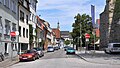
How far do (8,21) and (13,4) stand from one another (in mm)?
4856

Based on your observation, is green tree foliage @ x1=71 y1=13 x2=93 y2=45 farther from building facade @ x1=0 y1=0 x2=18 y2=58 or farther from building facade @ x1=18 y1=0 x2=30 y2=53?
building facade @ x1=0 y1=0 x2=18 y2=58

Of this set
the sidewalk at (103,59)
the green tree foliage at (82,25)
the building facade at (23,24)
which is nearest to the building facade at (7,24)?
the building facade at (23,24)

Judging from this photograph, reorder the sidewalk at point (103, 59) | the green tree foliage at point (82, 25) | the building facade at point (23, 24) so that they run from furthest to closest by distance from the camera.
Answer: the green tree foliage at point (82, 25) → the building facade at point (23, 24) → the sidewalk at point (103, 59)

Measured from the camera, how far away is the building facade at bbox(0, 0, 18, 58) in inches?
1288

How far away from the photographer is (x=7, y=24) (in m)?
36.4

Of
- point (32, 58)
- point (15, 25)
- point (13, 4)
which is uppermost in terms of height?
Answer: point (13, 4)

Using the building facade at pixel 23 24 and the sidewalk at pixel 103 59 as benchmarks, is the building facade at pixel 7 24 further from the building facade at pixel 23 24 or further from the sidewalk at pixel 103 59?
the sidewalk at pixel 103 59

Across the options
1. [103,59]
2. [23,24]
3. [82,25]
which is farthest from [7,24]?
[82,25]

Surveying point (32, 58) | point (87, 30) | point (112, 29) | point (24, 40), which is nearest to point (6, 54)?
point (32, 58)

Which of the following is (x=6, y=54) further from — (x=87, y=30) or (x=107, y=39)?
(x=87, y=30)

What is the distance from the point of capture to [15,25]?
42.0 m

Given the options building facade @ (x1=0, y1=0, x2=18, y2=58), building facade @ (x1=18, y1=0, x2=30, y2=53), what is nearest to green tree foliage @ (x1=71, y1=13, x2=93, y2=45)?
building facade @ (x1=18, y1=0, x2=30, y2=53)

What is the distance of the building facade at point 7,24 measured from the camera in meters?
32.7

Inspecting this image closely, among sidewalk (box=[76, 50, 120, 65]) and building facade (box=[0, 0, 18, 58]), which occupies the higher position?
building facade (box=[0, 0, 18, 58])
